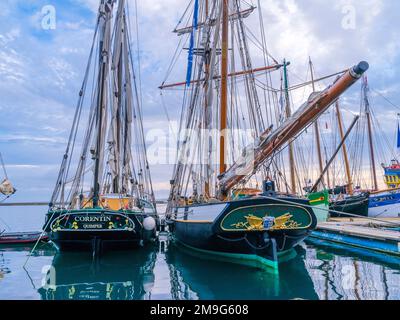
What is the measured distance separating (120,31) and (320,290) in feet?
63.4

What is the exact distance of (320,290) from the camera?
9.55m

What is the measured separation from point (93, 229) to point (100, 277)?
2883 mm

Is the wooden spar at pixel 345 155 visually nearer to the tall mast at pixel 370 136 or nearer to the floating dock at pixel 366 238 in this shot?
the tall mast at pixel 370 136

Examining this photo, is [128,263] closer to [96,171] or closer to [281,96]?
[96,171]

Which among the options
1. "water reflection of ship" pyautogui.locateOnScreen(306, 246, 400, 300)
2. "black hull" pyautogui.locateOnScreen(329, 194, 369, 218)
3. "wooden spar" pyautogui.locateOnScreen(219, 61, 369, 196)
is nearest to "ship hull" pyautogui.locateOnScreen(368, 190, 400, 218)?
"black hull" pyautogui.locateOnScreen(329, 194, 369, 218)

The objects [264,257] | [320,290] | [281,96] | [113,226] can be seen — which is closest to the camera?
[320,290]

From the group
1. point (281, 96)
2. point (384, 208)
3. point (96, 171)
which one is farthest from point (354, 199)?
point (96, 171)

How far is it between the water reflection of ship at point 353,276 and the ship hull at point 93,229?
25.1ft

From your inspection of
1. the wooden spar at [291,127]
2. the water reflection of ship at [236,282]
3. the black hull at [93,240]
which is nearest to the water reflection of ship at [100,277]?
the black hull at [93,240]

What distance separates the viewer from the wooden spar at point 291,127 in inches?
377

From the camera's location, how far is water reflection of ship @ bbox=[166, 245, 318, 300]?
912 centimetres

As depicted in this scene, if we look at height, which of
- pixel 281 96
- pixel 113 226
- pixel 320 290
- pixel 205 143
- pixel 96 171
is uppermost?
pixel 281 96

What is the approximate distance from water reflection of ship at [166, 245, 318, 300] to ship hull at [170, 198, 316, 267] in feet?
1.94
